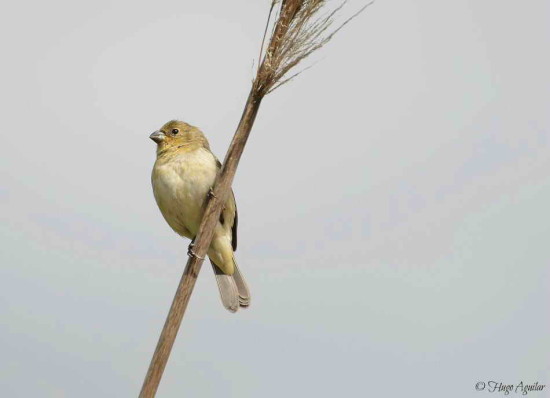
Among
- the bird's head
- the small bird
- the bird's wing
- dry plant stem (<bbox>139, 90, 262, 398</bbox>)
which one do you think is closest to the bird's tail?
the small bird

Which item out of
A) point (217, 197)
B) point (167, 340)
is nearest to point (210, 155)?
point (217, 197)

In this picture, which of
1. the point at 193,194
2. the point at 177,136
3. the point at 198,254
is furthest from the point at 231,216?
the point at 198,254

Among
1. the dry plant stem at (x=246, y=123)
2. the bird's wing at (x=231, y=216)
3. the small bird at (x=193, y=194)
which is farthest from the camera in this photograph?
the bird's wing at (x=231, y=216)

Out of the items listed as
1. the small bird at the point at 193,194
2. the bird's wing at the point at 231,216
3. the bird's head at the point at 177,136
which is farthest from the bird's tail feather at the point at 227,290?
the bird's head at the point at 177,136

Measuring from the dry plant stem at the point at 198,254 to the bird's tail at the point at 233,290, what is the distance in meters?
2.11

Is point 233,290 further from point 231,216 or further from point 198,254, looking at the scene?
point 198,254

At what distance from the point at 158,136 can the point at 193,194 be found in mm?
846

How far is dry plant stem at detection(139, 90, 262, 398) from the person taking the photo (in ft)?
9.62

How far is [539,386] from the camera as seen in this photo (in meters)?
4.86

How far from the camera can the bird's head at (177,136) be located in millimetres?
5488

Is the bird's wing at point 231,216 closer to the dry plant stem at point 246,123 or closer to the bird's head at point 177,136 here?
the bird's head at point 177,136

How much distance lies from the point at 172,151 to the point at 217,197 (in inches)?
90.1

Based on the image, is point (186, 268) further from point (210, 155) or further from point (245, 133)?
point (210, 155)

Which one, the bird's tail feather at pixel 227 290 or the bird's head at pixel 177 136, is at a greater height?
the bird's head at pixel 177 136
